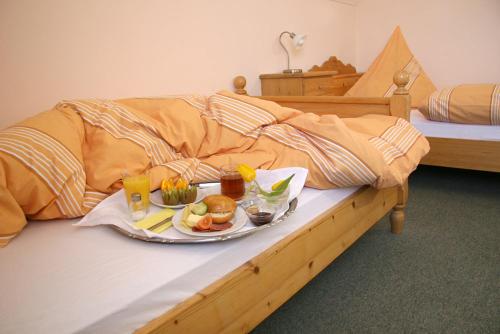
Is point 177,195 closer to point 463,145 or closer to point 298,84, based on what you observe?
point 298,84

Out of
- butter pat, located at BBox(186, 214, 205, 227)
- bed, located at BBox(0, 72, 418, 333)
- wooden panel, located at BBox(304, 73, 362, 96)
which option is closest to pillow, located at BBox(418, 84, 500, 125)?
wooden panel, located at BBox(304, 73, 362, 96)

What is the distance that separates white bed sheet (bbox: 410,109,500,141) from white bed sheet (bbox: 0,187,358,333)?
5.97ft

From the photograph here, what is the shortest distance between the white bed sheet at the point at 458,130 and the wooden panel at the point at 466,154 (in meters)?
0.03

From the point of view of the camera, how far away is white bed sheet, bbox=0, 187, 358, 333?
719mm

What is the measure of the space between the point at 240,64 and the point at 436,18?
2.07m

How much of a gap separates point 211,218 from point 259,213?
132mm

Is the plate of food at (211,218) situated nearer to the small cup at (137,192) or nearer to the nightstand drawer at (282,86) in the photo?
the small cup at (137,192)

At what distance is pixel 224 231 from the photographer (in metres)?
0.96

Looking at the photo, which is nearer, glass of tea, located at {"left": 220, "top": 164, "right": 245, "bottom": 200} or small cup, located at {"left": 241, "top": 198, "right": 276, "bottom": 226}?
small cup, located at {"left": 241, "top": 198, "right": 276, "bottom": 226}

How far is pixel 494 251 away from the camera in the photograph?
175 cm

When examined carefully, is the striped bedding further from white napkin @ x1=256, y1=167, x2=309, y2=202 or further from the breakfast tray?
the breakfast tray

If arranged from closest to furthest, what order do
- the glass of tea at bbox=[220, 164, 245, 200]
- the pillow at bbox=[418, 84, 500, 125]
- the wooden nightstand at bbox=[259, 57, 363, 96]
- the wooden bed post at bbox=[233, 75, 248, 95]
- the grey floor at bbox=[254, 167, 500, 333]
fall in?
the glass of tea at bbox=[220, 164, 245, 200], the grey floor at bbox=[254, 167, 500, 333], the pillow at bbox=[418, 84, 500, 125], the wooden bed post at bbox=[233, 75, 248, 95], the wooden nightstand at bbox=[259, 57, 363, 96]

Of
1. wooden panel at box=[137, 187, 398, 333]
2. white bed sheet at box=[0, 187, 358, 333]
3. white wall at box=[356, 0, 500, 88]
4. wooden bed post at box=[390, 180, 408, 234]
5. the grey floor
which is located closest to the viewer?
white bed sheet at box=[0, 187, 358, 333]

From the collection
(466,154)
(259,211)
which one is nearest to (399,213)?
(466,154)
